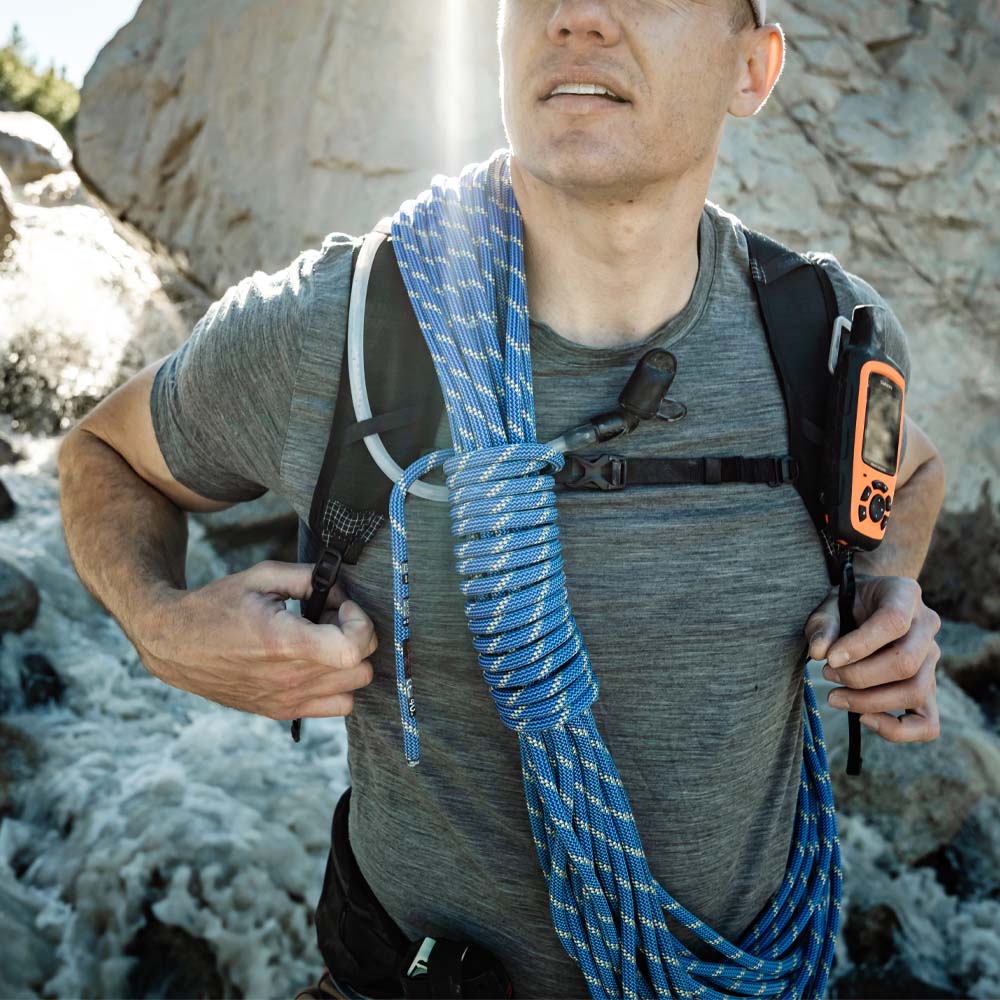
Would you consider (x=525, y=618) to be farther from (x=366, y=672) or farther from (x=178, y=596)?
(x=178, y=596)

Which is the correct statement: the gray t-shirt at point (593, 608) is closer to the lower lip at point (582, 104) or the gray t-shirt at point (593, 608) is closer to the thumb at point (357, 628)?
the thumb at point (357, 628)

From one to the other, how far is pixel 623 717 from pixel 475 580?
11.9 inches

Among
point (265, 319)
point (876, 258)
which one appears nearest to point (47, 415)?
point (876, 258)

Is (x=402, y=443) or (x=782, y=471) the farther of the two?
(x=782, y=471)

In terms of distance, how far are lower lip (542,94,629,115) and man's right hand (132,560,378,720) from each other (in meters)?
0.69

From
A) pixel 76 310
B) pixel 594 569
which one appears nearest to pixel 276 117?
pixel 76 310

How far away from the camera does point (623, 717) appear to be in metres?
1.38

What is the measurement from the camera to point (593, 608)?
137cm

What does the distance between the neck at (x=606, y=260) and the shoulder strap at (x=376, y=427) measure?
0.21 m

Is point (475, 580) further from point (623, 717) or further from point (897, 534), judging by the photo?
point (897, 534)

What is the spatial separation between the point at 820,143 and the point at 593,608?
3.71 m

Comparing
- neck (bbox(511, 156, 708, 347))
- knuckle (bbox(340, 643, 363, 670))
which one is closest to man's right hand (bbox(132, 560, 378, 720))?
knuckle (bbox(340, 643, 363, 670))

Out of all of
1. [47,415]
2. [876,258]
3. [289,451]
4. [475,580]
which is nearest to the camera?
[475,580]

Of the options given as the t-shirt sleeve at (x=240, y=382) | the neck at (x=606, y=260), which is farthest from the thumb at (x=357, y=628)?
the neck at (x=606, y=260)
